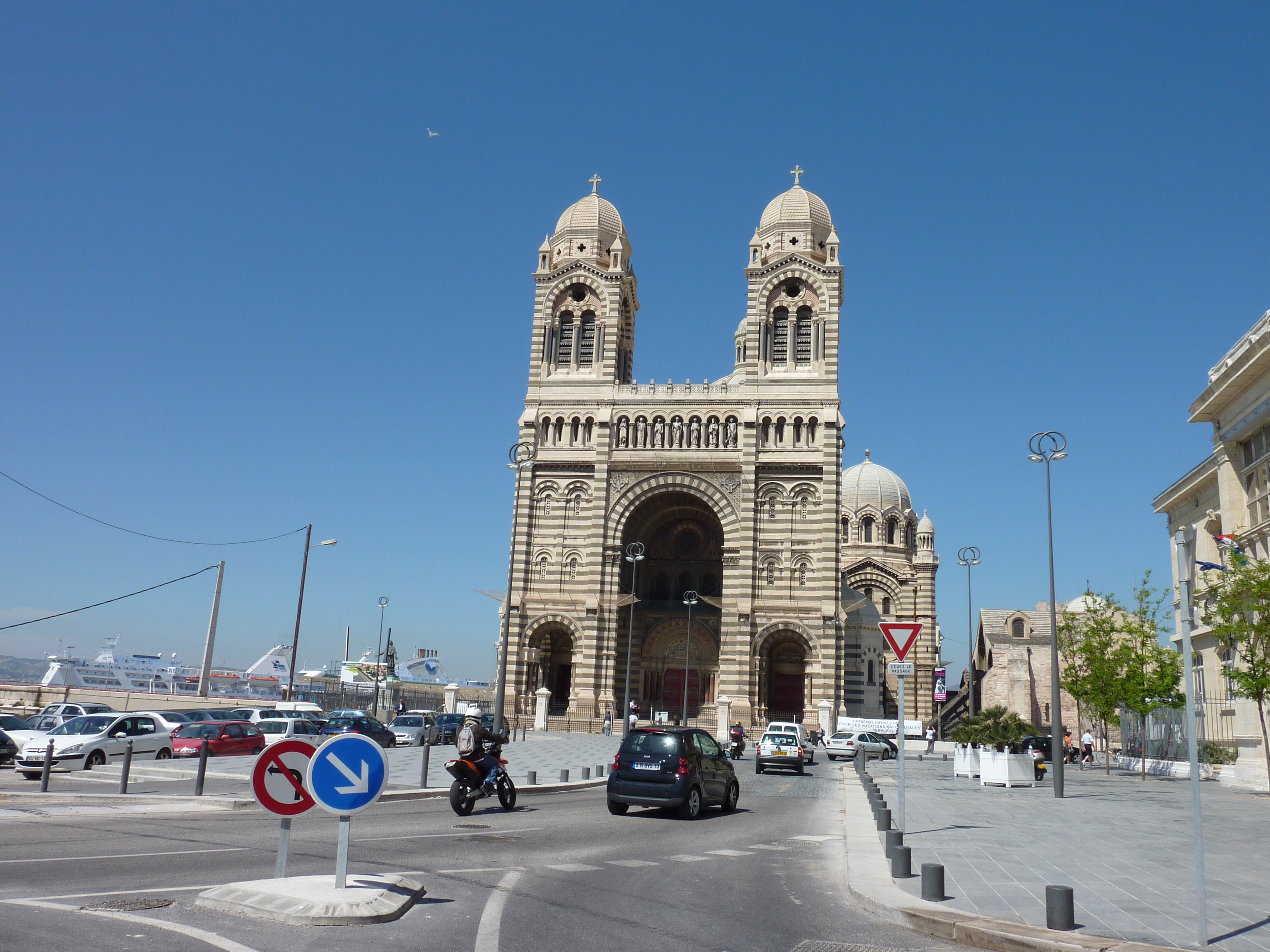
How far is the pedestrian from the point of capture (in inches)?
1670

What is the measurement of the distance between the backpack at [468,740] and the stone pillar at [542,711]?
31746mm

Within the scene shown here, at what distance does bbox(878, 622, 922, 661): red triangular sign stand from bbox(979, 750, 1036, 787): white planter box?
44.2 feet

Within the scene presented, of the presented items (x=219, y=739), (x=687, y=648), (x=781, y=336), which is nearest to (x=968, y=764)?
(x=687, y=648)

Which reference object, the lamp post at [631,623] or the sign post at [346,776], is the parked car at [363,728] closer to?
the lamp post at [631,623]

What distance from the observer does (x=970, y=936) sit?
7.70m

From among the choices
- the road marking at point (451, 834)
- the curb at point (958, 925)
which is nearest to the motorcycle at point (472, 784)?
the road marking at point (451, 834)

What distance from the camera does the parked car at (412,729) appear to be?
35469 millimetres

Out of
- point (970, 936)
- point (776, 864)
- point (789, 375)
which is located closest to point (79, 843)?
point (776, 864)

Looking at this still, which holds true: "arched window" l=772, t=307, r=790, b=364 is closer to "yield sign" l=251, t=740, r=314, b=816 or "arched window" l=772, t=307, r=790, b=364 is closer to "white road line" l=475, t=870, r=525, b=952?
"white road line" l=475, t=870, r=525, b=952

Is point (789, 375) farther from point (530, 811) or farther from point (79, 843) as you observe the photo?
point (79, 843)

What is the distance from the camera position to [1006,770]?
82.6 feet

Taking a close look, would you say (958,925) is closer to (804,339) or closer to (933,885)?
(933,885)

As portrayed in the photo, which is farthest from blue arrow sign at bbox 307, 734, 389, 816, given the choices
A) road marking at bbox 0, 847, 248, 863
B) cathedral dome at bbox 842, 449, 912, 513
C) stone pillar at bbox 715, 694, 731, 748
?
cathedral dome at bbox 842, 449, 912, 513

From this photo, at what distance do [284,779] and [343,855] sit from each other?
76 cm
